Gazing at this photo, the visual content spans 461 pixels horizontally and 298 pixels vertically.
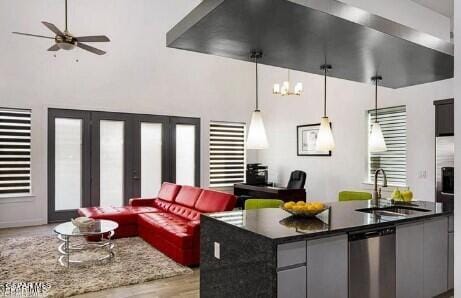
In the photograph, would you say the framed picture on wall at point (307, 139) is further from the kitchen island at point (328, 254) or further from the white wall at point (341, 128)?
the kitchen island at point (328, 254)

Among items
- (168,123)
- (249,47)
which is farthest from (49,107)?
(249,47)

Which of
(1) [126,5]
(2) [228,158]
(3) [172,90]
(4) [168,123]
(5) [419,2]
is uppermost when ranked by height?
(1) [126,5]

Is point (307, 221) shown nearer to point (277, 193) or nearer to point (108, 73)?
point (277, 193)

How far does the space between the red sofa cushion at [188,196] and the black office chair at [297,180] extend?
263 centimetres

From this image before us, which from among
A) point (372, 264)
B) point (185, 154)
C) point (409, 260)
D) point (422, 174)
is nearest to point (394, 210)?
point (409, 260)

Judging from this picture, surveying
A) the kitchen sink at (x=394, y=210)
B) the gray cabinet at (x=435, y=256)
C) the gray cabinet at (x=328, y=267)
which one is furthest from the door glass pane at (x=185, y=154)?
the gray cabinet at (x=328, y=267)

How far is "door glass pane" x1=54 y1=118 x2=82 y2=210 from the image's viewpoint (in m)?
7.02

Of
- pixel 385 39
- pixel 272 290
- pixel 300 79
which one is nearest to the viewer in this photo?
pixel 272 290

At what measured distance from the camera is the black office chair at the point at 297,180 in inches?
288

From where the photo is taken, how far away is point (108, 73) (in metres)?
7.40

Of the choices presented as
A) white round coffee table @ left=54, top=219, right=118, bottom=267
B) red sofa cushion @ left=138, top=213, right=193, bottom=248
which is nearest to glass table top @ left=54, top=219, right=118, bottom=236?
white round coffee table @ left=54, top=219, right=118, bottom=267

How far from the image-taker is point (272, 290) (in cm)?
206

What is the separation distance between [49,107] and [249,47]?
18.1 ft

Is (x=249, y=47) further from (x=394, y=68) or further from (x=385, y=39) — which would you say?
(x=394, y=68)
